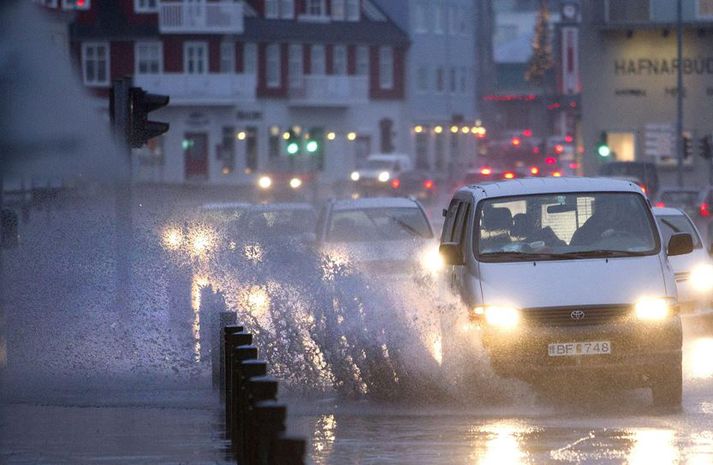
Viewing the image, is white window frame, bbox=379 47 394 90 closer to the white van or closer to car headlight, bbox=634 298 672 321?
the white van

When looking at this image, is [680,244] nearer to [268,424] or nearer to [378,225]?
[268,424]

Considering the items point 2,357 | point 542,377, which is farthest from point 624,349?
point 2,357

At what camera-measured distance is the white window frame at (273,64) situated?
87875 mm

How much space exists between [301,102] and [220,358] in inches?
2955

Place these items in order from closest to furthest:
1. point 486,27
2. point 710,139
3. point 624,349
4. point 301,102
Answer: point 624,349
point 710,139
point 301,102
point 486,27

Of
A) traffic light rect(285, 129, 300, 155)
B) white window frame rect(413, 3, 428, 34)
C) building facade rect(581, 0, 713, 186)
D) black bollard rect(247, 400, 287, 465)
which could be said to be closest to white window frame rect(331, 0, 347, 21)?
white window frame rect(413, 3, 428, 34)

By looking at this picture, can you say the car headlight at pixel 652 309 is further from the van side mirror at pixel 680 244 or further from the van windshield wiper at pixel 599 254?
the van side mirror at pixel 680 244

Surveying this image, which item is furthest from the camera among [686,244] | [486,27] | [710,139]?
[486,27]

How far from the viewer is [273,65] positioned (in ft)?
289

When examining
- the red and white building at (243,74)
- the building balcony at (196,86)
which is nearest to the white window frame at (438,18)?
the red and white building at (243,74)

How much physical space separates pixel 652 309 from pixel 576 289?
56 centimetres

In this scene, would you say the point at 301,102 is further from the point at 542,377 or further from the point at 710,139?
the point at 542,377

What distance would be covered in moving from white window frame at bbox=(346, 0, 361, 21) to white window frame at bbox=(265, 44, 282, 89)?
15.9ft

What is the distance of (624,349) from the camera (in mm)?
12742
